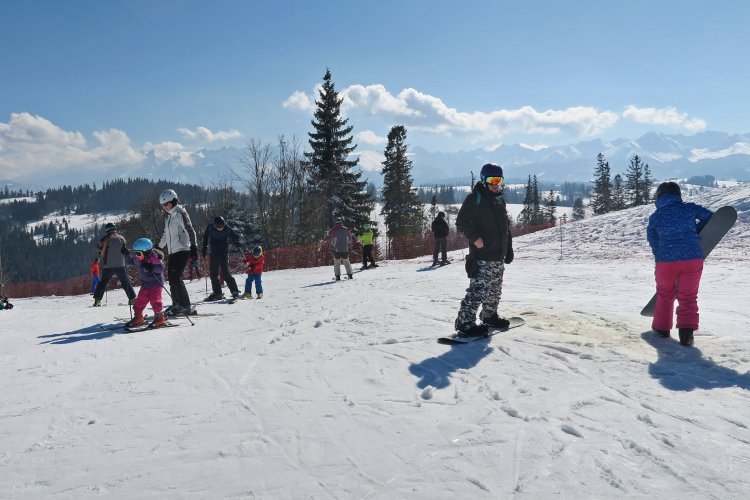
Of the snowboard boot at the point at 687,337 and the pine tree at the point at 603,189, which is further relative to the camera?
the pine tree at the point at 603,189

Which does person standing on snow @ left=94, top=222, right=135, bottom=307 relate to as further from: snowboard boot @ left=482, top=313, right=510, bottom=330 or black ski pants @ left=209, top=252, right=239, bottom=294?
snowboard boot @ left=482, top=313, right=510, bottom=330

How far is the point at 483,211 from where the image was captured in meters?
5.15

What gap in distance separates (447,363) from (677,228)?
323 centimetres

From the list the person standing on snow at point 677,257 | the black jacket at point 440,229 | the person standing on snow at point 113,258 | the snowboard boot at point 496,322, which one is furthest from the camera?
the black jacket at point 440,229

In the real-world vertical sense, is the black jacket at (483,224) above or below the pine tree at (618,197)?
below

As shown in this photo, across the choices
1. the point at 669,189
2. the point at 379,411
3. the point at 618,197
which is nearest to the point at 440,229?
the point at 669,189

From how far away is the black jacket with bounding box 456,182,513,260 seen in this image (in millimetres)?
5094

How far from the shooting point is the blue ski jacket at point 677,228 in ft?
16.2

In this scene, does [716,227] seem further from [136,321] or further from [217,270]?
[217,270]

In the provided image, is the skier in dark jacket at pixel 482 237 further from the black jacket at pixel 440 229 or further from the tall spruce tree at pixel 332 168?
the tall spruce tree at pixel 332 168

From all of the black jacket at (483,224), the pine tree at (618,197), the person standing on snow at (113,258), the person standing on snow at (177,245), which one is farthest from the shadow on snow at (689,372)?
the pine tree at (618,197)

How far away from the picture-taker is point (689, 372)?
3.98 metres

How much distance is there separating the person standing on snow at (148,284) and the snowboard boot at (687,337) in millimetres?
7018

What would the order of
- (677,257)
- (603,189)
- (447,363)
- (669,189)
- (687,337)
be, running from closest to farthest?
(447,363) < (687,337) < (677,257) < (669,189) < (603,189)
